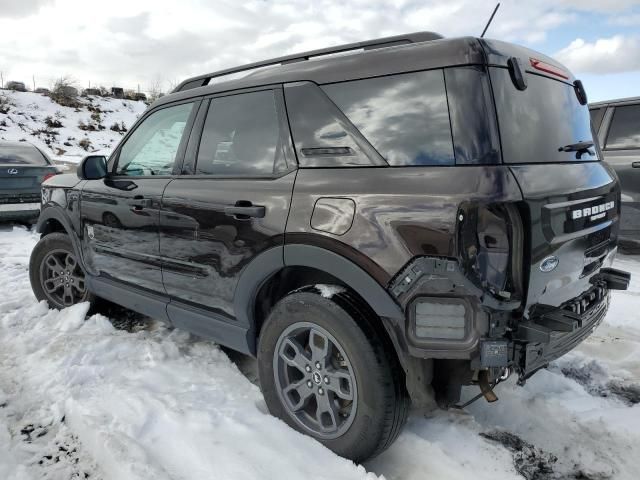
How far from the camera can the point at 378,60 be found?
87.0 inches

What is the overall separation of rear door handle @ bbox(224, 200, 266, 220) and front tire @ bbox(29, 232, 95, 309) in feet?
6.96

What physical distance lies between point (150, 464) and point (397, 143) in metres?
1.79

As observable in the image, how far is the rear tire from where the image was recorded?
82.5 inches

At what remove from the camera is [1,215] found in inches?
304

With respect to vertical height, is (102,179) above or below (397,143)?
below

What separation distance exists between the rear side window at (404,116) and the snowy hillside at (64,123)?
662 inches

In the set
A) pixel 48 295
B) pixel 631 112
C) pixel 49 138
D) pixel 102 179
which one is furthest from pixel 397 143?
pixel 49 138

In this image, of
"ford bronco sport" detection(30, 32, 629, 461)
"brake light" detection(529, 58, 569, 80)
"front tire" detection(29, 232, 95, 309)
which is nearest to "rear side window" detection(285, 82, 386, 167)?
"ford bronco sport" detection(30, 32, 629, 461)

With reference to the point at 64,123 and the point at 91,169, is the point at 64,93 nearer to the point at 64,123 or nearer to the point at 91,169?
the point at 64,123

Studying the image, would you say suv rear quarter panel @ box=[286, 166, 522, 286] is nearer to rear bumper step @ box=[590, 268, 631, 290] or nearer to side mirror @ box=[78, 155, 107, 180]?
rear bumper step @ box=[590, 268, 631, 290]

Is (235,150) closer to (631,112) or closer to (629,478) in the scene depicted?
(629,478)

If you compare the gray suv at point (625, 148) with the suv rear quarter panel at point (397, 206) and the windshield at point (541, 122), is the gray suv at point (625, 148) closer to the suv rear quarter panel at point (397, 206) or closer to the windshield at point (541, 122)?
the windshield at point (541, 122)

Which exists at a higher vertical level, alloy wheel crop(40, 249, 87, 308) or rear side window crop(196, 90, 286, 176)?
rear side window crop(196, 90, 286, 176)

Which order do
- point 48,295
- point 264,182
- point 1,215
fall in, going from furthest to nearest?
point 1,215
point 48,295
point 264,182
